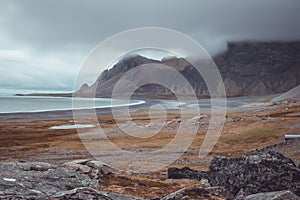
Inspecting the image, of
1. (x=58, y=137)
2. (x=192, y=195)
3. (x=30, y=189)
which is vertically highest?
(x=30, y=189)

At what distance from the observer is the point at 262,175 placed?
20.9 m

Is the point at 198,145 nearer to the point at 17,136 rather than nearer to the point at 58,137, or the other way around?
the point at 58,137

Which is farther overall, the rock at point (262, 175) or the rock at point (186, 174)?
the rock at point (186, 174)

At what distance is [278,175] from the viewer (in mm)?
20656

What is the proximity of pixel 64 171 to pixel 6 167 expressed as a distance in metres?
3.94

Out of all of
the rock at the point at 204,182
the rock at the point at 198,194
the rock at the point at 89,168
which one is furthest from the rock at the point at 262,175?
the rock at the point at 89,168

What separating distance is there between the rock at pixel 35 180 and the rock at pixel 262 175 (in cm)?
1030

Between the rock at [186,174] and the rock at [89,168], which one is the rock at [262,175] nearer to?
the rock at [186,174]

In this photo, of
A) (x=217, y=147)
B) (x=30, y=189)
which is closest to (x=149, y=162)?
(x=217, y=147)

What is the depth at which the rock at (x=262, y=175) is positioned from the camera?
67.1ft

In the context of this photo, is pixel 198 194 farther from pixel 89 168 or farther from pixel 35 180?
pixel 89 168

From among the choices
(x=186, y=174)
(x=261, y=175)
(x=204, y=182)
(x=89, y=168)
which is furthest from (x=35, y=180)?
(x=186, y=174)

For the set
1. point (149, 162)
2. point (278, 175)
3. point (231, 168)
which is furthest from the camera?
point (149, 162)

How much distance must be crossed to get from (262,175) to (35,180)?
561 inches
